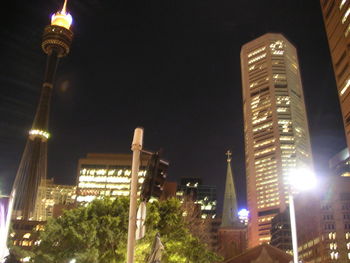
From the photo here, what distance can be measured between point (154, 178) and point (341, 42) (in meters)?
85.6

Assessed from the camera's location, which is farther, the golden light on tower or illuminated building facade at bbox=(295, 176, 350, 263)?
the golden light on tower

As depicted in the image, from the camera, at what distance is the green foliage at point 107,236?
35.0 m

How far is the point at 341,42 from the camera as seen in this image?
284 feet

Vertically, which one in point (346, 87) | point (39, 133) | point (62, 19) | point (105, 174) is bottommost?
point (105, 174)

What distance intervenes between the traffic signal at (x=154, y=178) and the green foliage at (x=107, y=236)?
23330 millimetres

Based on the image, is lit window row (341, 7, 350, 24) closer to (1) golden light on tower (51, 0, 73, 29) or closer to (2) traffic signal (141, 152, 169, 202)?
(2) traffic signal (141, 152, 169, 202)

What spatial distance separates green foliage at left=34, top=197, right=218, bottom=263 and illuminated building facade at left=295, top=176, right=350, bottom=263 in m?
112

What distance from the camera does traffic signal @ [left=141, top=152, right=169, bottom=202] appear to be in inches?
452

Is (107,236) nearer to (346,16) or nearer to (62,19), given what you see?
(346,16)

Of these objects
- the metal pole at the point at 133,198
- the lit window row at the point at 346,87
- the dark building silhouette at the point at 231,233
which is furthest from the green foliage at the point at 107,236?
the lit window row at the point at 346,87

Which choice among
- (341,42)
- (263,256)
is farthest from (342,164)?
(263,256)

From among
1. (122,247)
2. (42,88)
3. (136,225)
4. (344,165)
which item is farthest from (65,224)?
(344,165)

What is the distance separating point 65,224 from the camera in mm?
37531

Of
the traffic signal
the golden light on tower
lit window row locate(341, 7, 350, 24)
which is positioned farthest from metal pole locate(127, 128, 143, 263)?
the golden light on tower
